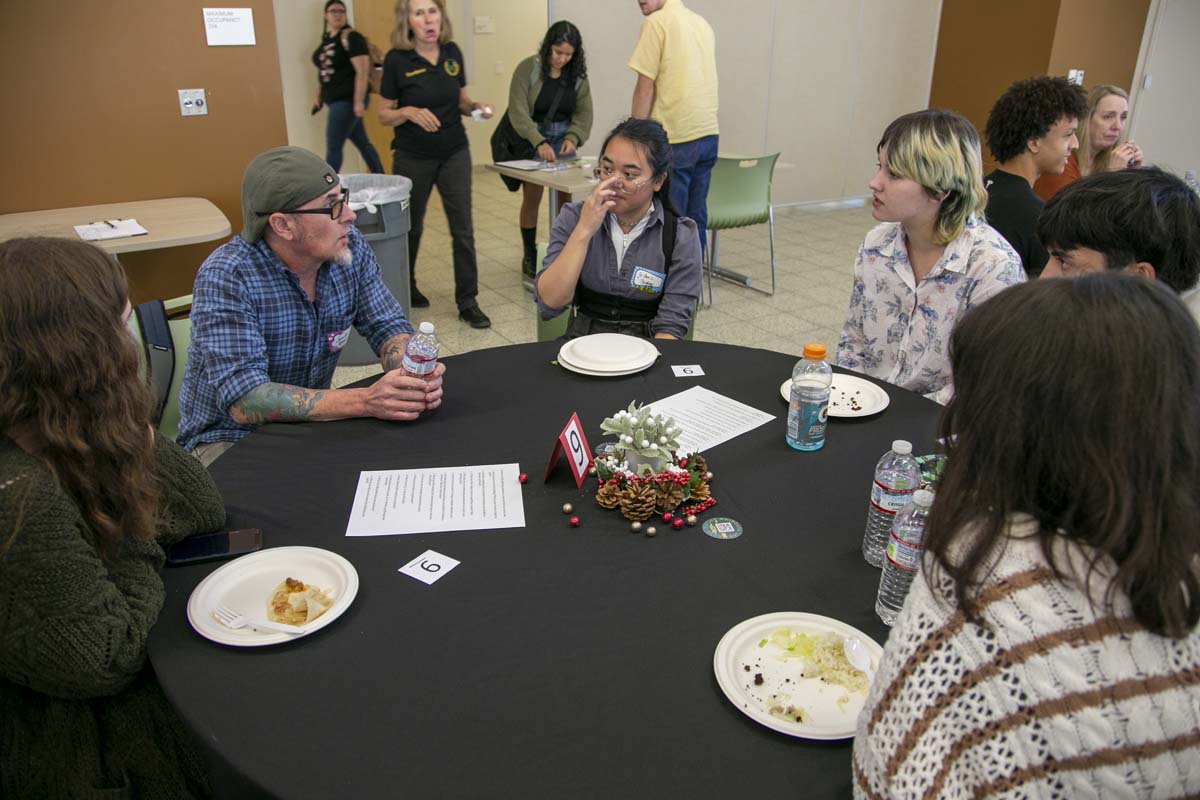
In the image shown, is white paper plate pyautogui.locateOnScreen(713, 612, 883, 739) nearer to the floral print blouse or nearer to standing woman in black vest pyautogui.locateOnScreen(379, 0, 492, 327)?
the floral print blouse

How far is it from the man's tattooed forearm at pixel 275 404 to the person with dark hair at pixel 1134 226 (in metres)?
1.72

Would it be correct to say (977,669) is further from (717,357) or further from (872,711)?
(717,357)

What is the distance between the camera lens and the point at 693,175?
→ 5.01m

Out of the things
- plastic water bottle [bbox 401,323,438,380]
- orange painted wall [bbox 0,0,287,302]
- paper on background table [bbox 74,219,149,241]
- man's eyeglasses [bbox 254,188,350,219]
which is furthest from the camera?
orange painted wall [bbox 0,0,287,302]

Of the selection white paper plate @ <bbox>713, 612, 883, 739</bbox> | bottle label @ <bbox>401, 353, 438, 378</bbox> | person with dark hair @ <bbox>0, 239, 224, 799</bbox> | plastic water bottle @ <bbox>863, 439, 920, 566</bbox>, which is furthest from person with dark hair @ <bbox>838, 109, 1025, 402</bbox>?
person with dark hair @ <bbox>0, 239, 224, 799</bbox>

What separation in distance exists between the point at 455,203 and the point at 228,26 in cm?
138

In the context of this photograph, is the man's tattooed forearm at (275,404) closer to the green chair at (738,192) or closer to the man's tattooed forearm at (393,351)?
the man's tattooed forearm at (393,351)

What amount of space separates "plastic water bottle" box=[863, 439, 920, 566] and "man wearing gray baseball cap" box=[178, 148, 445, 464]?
0.98 m

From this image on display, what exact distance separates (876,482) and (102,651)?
1210 mm

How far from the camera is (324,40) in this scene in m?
5.23

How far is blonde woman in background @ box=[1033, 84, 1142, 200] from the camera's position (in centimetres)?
365

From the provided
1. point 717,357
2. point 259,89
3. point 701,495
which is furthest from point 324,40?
point 701,495

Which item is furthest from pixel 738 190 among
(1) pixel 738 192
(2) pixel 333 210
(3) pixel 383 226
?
(2) pixel 333 210

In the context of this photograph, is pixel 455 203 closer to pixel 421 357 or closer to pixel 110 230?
pixel 110 230
